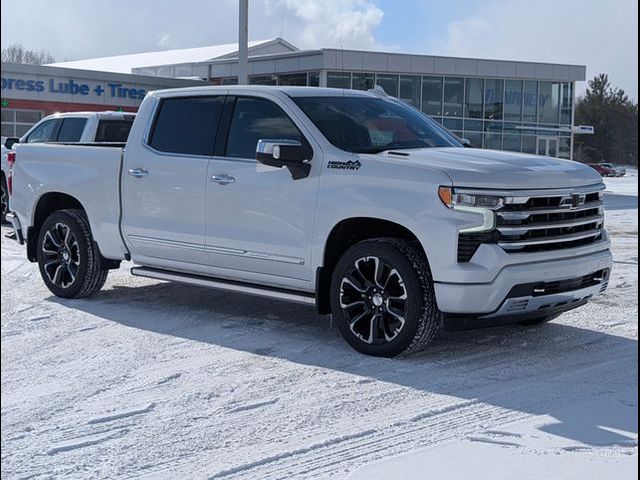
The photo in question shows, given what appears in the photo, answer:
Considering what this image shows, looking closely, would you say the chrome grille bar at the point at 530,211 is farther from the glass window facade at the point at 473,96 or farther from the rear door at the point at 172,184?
the glass window facade at the point at 473,96

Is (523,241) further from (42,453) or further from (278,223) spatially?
(42,453)

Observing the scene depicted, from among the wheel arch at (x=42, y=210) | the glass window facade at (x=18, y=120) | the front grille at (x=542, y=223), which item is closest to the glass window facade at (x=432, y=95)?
the glass window facade at (x=18, y=120)

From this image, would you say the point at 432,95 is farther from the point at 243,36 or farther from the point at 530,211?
the point at 530,211

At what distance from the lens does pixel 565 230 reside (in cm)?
637

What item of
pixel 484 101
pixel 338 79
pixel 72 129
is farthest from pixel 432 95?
pixel 72 129

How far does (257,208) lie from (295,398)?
1.95 metres

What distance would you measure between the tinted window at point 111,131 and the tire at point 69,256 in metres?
5.52

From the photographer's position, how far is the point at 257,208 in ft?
22.6

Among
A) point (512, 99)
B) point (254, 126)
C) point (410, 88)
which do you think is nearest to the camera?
point (254, 126)

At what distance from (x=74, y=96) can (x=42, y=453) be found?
36906mm

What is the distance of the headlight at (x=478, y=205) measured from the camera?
230 inches

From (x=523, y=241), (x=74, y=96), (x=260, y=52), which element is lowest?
(x=523, y=241)

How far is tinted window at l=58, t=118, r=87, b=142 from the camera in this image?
14242 mm

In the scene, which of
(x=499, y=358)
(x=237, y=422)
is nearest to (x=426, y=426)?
(x=237, y=422)
